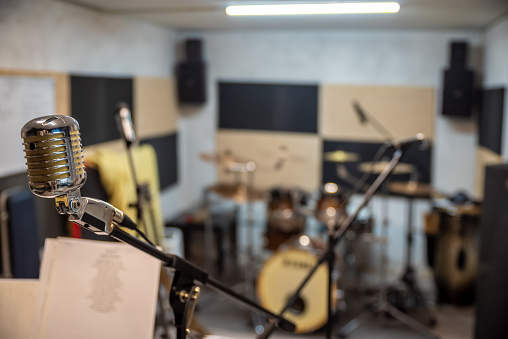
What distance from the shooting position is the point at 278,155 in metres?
5.68

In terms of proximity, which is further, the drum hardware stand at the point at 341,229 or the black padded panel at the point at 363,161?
the black padded panel at the point at 363,161

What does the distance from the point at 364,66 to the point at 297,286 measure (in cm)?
255

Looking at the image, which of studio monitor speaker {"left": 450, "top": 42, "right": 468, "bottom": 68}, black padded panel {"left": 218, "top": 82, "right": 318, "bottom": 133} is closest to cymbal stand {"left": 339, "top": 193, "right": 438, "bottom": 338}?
studio monitor speaker {"left": 450, "top": 42, "right": 468, "bottom": 68}

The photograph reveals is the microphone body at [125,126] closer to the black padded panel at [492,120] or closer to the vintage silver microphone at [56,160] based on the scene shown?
the vintage silver microphone at [56,160]

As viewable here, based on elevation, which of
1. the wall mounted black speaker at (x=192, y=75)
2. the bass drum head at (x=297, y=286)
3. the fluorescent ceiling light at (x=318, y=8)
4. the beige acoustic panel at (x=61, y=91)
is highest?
the fluorescent ceiling light at (x=318, y=8)

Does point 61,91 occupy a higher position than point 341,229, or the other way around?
point 61,91

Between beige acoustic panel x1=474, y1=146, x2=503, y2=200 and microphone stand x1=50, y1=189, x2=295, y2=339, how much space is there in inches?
141

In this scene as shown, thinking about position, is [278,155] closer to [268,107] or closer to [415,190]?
[268,107]

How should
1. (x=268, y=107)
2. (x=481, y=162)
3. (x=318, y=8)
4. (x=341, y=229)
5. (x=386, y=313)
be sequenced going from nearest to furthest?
1. (x=341, y=229)
2. (x=318, y=8)
3. (x=386, y=313)
4. (x=481, y=162)
5. (x=268, y=107)

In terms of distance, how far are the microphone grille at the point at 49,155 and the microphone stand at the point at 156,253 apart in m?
0.04

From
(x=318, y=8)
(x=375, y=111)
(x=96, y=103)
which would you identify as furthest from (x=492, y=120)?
(x=96, y=103)

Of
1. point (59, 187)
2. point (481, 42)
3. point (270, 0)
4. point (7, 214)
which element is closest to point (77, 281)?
point (59, 187)

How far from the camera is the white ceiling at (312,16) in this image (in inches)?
141

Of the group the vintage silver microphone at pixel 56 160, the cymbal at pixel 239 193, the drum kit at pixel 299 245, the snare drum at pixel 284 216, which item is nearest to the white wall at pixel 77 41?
the cymbal at pixel 239 193
